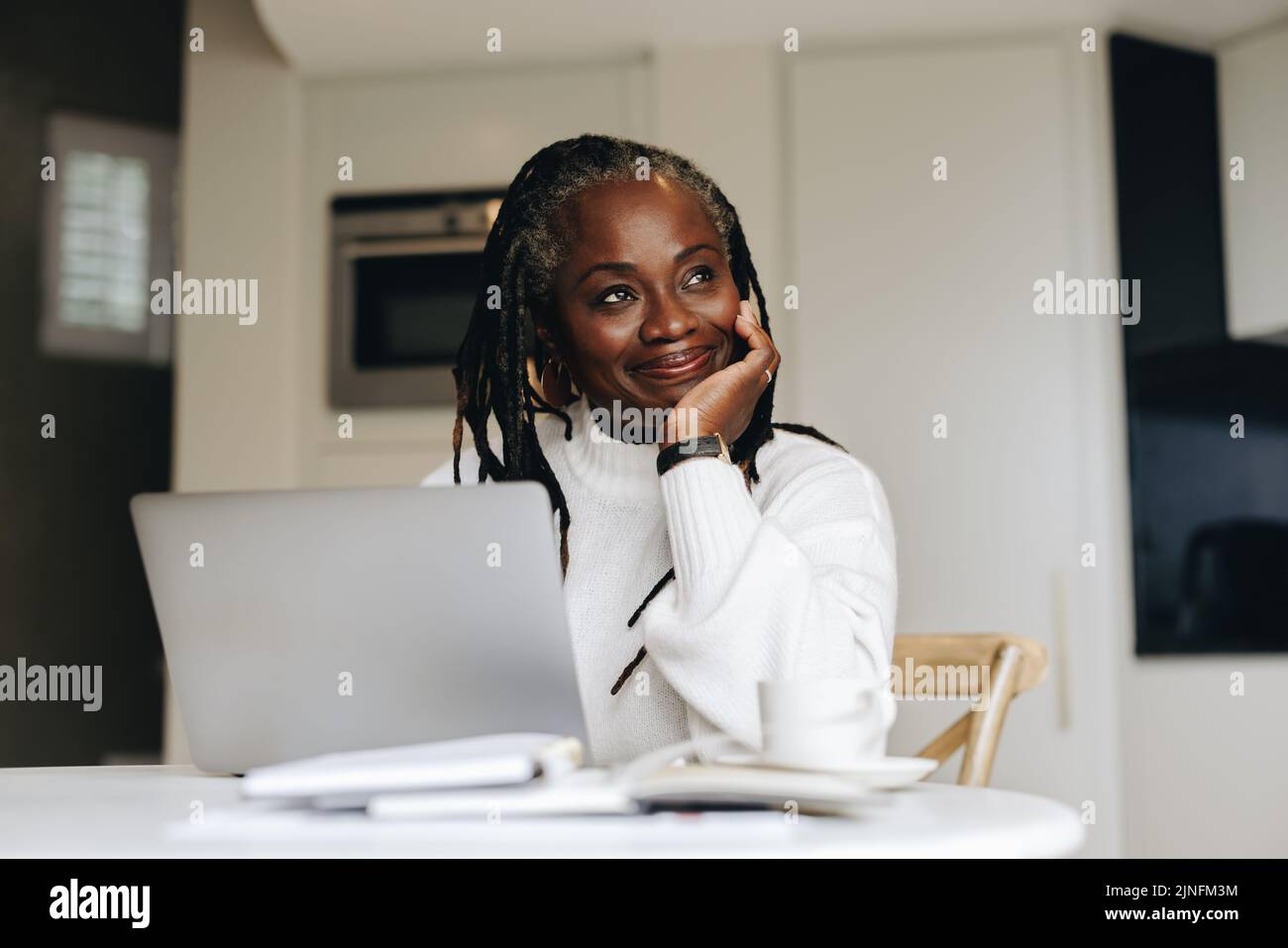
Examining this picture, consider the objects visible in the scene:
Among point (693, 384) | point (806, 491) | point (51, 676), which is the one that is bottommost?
point (51, 676)

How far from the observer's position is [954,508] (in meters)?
2.66

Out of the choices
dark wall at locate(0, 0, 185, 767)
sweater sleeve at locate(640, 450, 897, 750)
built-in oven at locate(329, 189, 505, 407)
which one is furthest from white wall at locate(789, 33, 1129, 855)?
dark wall at locate(0, 0, 185, 767)

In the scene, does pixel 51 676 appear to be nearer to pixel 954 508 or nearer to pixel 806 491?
pixel 954 508

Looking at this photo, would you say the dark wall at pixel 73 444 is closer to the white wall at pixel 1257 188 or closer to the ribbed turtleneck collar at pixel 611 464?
the ribbed turtleneck collar at pixel 611 464

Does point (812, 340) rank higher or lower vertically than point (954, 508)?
higher

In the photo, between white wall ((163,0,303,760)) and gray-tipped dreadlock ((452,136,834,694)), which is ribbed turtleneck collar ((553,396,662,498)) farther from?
white wall ((163,0,303,760))

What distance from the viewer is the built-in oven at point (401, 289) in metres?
2.83

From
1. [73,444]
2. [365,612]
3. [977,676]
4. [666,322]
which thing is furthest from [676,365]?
[73,444]

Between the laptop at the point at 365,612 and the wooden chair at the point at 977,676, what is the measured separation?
2.04 feet

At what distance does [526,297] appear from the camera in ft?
5.08

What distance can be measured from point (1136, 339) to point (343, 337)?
1666mm

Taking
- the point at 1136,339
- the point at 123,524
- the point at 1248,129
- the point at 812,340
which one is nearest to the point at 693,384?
the point at 812,340

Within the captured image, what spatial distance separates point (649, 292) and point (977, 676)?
0.57 m

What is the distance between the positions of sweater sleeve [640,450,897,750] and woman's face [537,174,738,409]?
22cm
